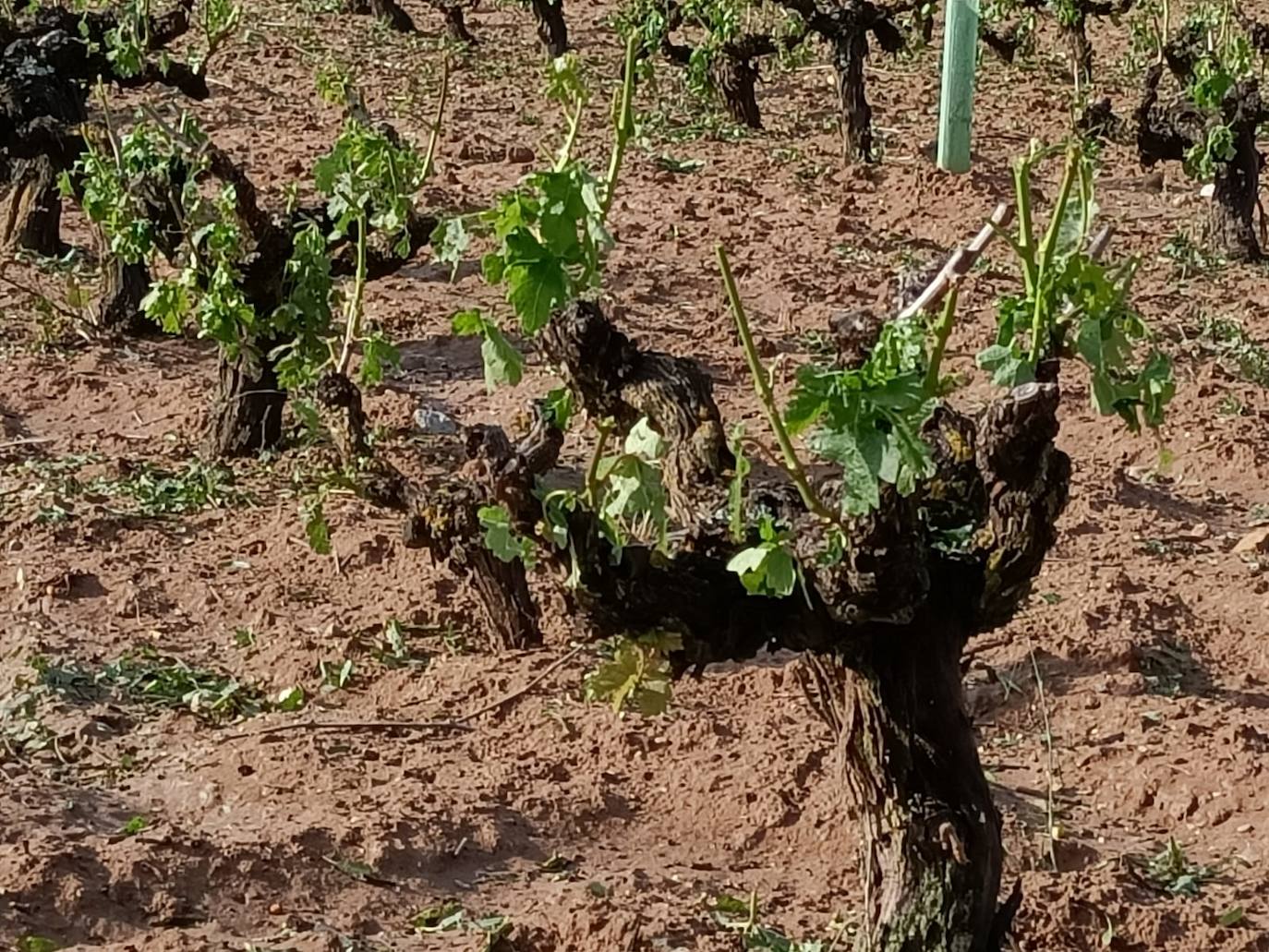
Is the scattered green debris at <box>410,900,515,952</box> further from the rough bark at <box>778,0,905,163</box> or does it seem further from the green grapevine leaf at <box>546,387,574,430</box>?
the rough bark at <box>778,0,905,163</box>

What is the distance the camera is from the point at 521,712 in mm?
4621

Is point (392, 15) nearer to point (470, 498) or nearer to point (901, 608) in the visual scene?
point (470, 498)

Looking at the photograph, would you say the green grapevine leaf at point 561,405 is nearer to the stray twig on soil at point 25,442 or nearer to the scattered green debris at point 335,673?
the scattered green debris at point 335,673

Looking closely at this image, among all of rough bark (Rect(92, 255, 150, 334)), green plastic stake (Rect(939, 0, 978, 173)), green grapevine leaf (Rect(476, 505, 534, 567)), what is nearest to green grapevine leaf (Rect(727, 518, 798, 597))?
green grapevine leaf (Rect(476, 505, 534, 567))

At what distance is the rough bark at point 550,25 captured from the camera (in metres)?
11.1

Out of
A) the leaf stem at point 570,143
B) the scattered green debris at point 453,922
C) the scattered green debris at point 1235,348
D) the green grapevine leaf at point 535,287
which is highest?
the leaf stem at point 570,143

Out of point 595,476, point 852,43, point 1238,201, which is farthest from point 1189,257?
point 595,476

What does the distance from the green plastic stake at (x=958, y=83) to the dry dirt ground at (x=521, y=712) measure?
1.05 meters

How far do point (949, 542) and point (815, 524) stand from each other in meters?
0.25

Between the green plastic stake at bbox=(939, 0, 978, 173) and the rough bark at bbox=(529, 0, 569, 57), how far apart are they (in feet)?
10.4

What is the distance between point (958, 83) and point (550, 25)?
11.7ft

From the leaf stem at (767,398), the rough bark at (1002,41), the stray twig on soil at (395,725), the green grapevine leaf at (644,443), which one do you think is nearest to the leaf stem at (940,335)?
the leaf stem at (767,398)

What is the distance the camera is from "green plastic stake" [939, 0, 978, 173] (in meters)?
8.22

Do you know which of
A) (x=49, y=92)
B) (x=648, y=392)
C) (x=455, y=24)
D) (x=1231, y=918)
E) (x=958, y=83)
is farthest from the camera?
(x=455, y=24)
